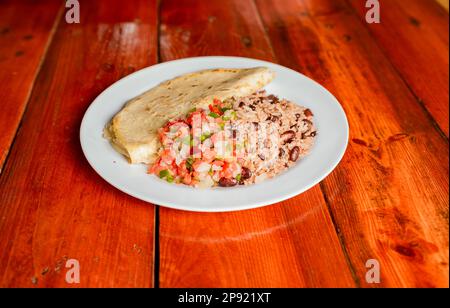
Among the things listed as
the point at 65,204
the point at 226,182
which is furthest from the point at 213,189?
the point at 65,204

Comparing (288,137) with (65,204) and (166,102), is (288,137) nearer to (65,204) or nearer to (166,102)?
(166,102)

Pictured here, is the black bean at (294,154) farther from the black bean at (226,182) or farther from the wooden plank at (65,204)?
the wooden plank at (65,204)

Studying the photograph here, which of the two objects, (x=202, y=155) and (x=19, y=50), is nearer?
(x=202, y=155)

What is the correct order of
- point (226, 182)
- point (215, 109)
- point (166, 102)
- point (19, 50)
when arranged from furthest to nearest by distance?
point (19, 50)
point (166, 102)
point (215, 109)
point (226, 182)

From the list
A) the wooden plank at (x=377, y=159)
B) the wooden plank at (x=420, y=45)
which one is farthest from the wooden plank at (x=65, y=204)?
the wooden plank at (x=420, y=45)

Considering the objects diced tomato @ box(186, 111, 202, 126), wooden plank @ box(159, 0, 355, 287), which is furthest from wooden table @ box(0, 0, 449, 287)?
diced tomato @ box(186, 111, 202, 126)
